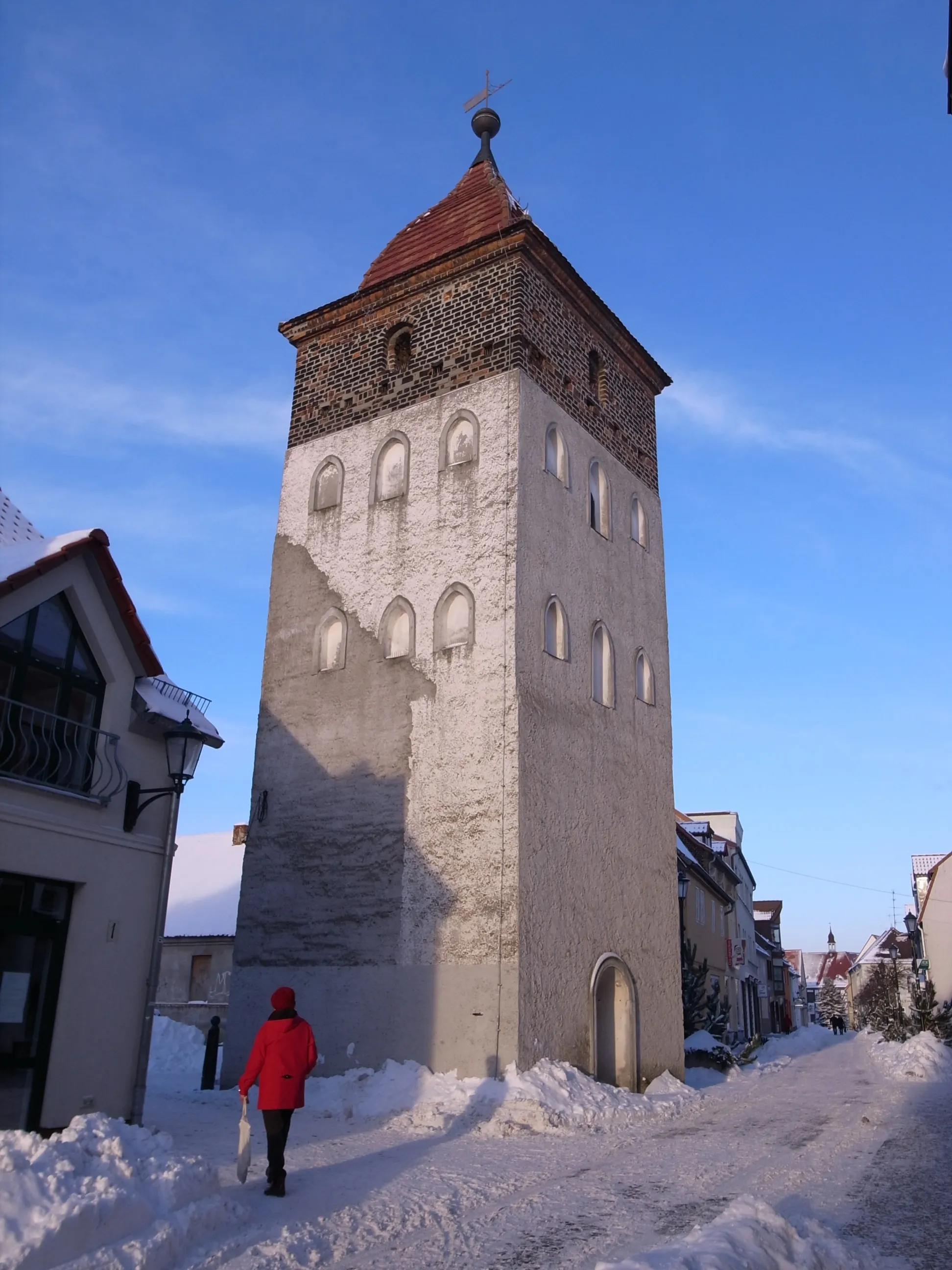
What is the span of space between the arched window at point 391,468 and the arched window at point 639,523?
4665 mm

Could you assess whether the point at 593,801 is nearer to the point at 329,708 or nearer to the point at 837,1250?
the point at 329,708

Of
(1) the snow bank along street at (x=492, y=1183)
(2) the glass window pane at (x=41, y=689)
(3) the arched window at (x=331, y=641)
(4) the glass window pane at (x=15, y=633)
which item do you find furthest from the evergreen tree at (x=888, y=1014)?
(4) the glass window pane at (x=15, y=633)

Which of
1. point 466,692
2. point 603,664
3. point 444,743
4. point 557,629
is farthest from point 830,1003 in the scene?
point 466,692

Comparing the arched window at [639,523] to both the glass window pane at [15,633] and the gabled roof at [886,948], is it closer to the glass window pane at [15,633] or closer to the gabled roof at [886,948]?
the glass window pane at [15,633]

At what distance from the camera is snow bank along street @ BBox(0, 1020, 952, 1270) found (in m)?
5.62

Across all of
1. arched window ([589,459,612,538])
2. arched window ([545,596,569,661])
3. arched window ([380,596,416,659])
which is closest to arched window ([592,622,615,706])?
arched window ([545,596,569,661])

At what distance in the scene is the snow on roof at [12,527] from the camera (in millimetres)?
11828

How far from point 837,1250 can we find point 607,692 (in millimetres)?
12058

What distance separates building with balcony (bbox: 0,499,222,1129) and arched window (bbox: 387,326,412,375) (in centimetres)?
912

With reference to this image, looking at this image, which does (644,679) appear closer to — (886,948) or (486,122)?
(486,122)

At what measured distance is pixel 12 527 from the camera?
1238cm

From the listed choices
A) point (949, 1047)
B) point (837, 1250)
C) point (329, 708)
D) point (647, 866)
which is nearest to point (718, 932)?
point (949, 1047)

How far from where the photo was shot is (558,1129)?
1200cm

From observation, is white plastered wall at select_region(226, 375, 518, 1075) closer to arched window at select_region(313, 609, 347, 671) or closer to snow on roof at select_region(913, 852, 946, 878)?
arched window at select_region(313, 609, 347, 671)
